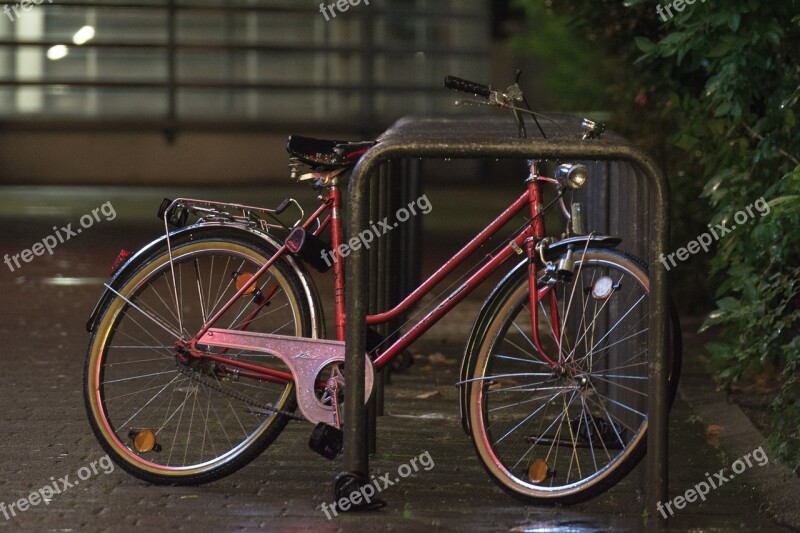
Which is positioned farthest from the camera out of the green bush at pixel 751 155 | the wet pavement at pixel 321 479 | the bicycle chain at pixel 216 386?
the green bush at pixel 751 155

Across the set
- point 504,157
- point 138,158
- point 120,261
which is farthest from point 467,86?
point 138,158

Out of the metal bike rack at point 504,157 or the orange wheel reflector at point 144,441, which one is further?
the orange wheel reflector at point 144,441

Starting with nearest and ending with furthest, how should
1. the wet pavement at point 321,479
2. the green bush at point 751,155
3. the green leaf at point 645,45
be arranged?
the wet pavement at point 321,479 < the green bush at point 751,155 < the green leaf at point 645,45

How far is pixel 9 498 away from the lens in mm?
5168

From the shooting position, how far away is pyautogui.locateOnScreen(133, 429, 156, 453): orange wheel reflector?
17.7ft

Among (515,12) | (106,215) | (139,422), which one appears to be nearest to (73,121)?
(106,215)

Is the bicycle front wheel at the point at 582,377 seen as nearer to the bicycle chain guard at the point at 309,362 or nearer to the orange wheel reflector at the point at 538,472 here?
the orange wheel reflector at the point at 538,472

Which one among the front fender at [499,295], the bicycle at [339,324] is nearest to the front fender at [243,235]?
the bicycle at [339,324]

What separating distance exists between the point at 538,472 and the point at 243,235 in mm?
1294

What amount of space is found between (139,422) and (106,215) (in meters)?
10.5

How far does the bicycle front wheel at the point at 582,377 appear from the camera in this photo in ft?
16.6

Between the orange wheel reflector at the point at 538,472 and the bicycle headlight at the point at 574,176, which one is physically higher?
the bicycle headlight at the point at 574,176

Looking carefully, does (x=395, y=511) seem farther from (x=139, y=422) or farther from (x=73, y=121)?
(x=73, y=121)

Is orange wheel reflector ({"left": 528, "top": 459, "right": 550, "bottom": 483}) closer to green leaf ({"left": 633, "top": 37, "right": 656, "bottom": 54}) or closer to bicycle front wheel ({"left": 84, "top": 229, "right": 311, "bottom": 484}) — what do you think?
bicycle front wheel ({"left": 84, "top": 229, "right": 311, "bottom": 484})
